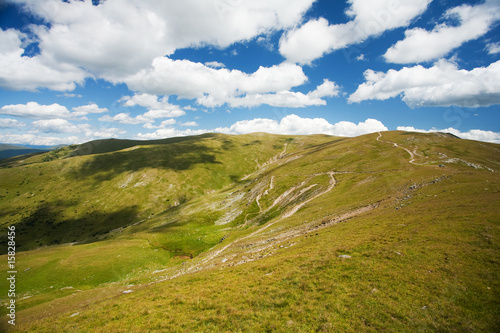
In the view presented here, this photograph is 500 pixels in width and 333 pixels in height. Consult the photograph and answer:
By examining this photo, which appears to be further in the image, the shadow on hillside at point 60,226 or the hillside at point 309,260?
the shadow on hillside at point 60,226

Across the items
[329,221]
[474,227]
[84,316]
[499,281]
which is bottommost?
[84,316]

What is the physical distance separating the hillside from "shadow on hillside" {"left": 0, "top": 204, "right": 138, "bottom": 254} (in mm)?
1147

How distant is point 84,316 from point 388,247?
37.6 metres

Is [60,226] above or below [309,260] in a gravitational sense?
below

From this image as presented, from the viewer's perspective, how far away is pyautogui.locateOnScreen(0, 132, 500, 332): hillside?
58.7 feet

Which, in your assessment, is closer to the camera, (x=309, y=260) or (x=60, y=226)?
(x=309, y=260)

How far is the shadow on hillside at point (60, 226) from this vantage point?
111938 millimetres

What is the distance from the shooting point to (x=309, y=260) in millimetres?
28438

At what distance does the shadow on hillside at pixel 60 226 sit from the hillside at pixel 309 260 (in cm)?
115

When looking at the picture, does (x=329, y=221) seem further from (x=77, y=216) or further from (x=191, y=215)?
(x=77, y=216)

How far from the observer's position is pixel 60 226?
411ft

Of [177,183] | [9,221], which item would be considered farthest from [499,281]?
[9,221]

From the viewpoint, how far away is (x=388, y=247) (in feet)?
88.4

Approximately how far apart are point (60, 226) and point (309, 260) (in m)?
161
